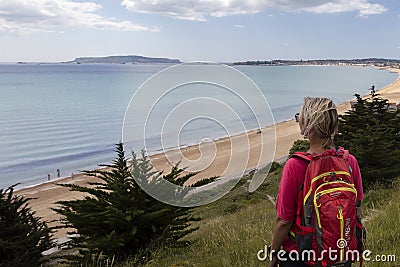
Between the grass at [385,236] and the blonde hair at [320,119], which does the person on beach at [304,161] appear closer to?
the blonde hair at [320,119]

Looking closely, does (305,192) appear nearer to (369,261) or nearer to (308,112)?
(308,112)

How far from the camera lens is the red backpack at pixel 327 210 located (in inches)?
95.9

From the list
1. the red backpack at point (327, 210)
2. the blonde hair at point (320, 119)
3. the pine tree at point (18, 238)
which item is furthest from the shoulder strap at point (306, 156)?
the pine tree at point (18, 238)

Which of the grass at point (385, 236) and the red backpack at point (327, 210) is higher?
the red backpack at point (327, 210)

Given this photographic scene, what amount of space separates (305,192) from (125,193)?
5.22 metres

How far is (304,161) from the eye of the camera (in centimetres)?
252

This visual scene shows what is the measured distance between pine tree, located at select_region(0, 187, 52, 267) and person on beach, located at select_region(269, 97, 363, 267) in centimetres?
611

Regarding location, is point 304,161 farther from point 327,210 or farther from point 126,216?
point 126,216

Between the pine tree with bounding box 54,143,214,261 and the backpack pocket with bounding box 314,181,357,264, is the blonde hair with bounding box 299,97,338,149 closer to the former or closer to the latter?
the backpack pocket with bounding box 314,181,357,264

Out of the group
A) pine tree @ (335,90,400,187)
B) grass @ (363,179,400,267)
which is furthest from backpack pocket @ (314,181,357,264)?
pine tree @ (335,90,400,187)

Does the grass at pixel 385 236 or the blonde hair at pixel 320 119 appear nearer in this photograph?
the blonde hair at pixel 320 119

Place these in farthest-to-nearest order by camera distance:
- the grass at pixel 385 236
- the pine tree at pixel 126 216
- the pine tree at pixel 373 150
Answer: the pine tree at pixel 373 150
the pine tree at pixel 126 216
the grass at pixel 385 236

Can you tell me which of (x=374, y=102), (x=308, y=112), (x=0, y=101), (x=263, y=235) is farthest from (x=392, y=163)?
(x=0, y=101)

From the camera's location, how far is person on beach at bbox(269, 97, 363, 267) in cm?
252
